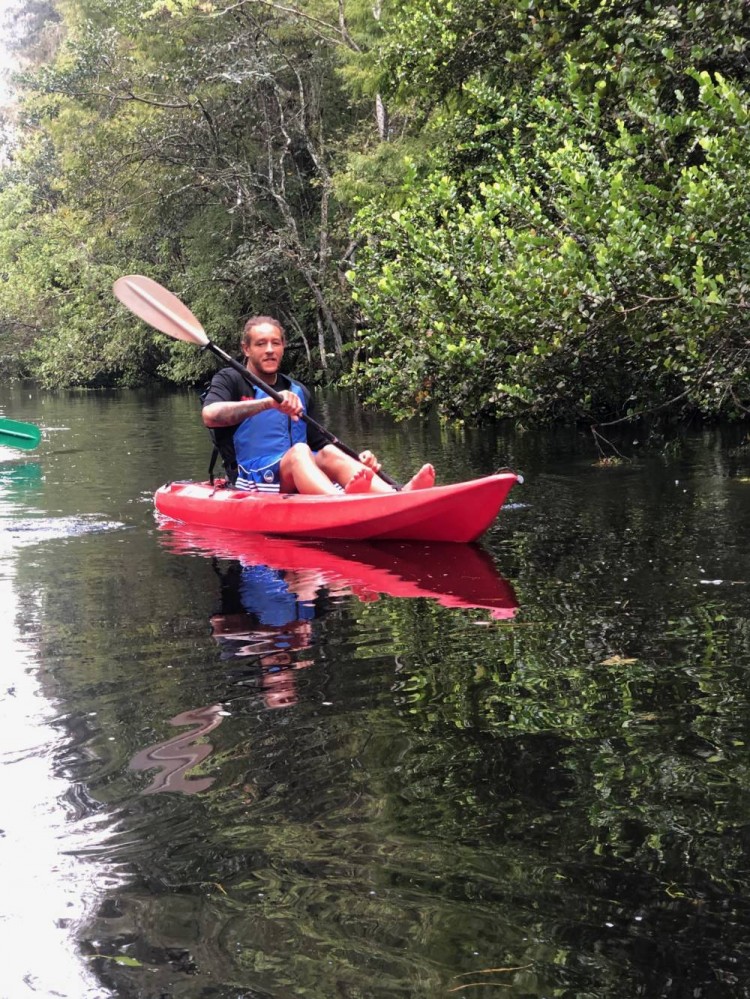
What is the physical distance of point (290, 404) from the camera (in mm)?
6754

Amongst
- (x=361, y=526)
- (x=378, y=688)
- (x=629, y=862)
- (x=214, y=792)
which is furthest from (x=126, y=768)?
(x=361, y=526)

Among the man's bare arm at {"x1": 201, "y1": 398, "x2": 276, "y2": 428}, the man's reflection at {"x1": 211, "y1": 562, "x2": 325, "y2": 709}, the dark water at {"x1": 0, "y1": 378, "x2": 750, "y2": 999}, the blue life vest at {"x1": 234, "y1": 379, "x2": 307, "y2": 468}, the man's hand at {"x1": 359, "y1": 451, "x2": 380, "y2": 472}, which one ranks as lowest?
the dark water at {"x1": 0, "y1": 378, "x2": 750, "y2": 999}

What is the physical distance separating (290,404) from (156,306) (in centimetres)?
156

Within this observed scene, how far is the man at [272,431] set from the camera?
6.94 metres

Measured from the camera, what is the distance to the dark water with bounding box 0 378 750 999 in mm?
2072

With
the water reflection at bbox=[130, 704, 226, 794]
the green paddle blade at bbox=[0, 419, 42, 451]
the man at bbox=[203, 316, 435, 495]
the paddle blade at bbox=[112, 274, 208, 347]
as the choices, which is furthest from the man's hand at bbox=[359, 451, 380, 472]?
the green paddle blade at bbox=[0, 419, 42, 451]

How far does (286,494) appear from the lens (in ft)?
23.0

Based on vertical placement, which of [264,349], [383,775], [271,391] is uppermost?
[264,349]

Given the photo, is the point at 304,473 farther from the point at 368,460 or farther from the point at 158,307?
the point at 158,307

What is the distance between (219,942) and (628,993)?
2.46 feet

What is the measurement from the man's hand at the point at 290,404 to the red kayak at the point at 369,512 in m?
0.51

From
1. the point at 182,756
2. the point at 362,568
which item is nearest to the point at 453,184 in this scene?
the point at 362,568

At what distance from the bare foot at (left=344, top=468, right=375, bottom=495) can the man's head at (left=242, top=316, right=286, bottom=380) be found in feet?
3.08

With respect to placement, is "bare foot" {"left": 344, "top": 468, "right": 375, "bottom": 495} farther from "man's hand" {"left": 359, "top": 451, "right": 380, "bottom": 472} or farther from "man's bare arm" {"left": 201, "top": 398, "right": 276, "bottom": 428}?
"man's bare arm" {"left": 201, "top": 398, "right": 276, "bottom": 428}
